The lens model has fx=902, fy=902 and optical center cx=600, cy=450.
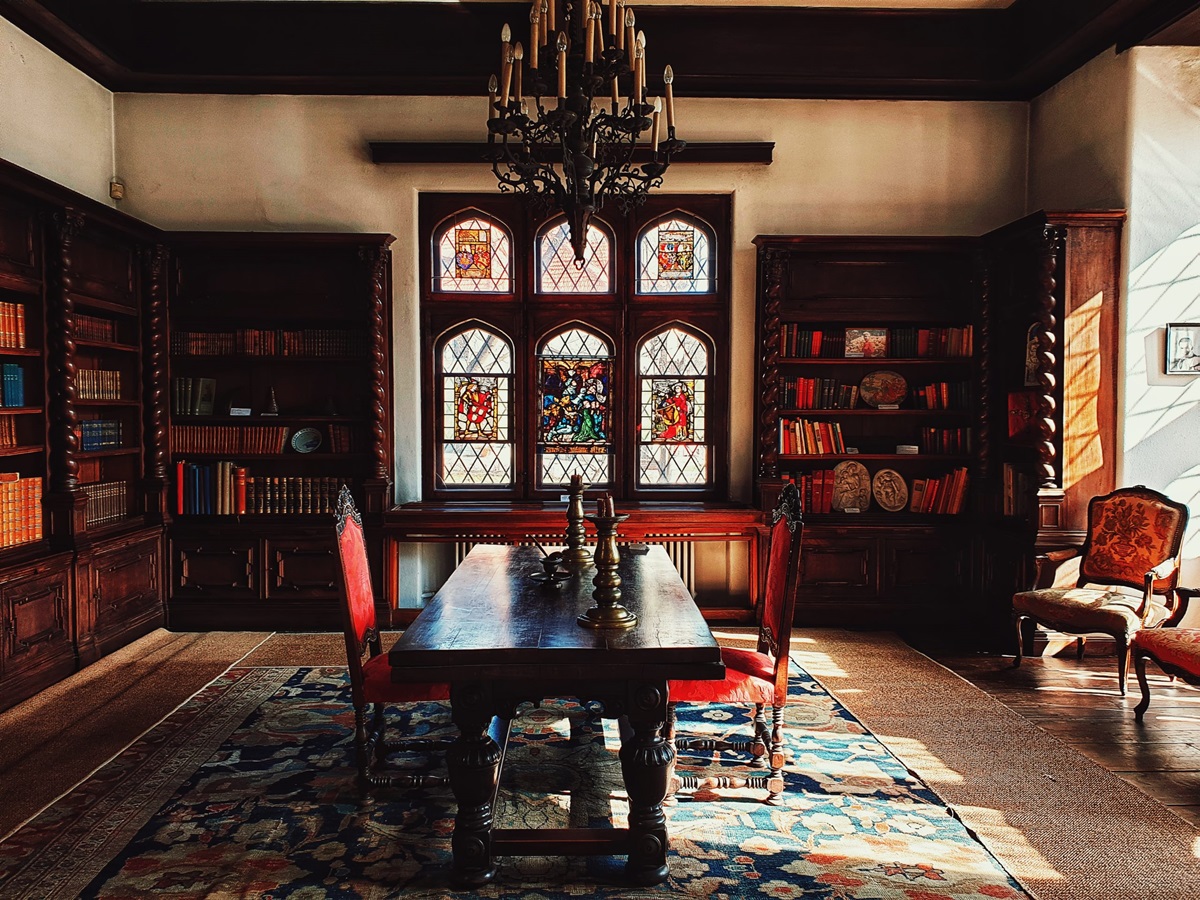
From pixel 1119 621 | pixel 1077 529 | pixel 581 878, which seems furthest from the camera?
pixel 1077 529

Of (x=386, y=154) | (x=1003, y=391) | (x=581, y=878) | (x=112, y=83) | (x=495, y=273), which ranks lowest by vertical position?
(x=581, y=878)

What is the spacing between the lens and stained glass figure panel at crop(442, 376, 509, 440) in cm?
640

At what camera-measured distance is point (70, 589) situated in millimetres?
4957

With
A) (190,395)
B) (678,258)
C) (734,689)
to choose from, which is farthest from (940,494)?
(190,395)

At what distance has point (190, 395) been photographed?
19.8 feet

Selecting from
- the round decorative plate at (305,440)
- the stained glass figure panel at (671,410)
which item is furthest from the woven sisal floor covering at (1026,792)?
the round decorative plate at (305,440)

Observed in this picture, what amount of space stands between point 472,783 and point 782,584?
1413mm

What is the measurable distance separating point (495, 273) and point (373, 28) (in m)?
1.74

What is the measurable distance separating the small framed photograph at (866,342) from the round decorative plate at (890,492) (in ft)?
2.83

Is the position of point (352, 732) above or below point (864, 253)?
below

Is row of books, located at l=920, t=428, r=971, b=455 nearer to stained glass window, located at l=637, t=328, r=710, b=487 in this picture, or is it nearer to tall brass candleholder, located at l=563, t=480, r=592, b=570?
stained glass window, located at l=637, t=328, r=710, b=487

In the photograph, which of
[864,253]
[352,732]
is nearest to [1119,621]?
[864,253]

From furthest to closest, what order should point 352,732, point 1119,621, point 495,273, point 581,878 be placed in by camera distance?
point 495,273 → point 1119,621 → point 352,732 → point 581,878

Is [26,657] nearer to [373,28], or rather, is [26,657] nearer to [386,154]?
[386,154]
